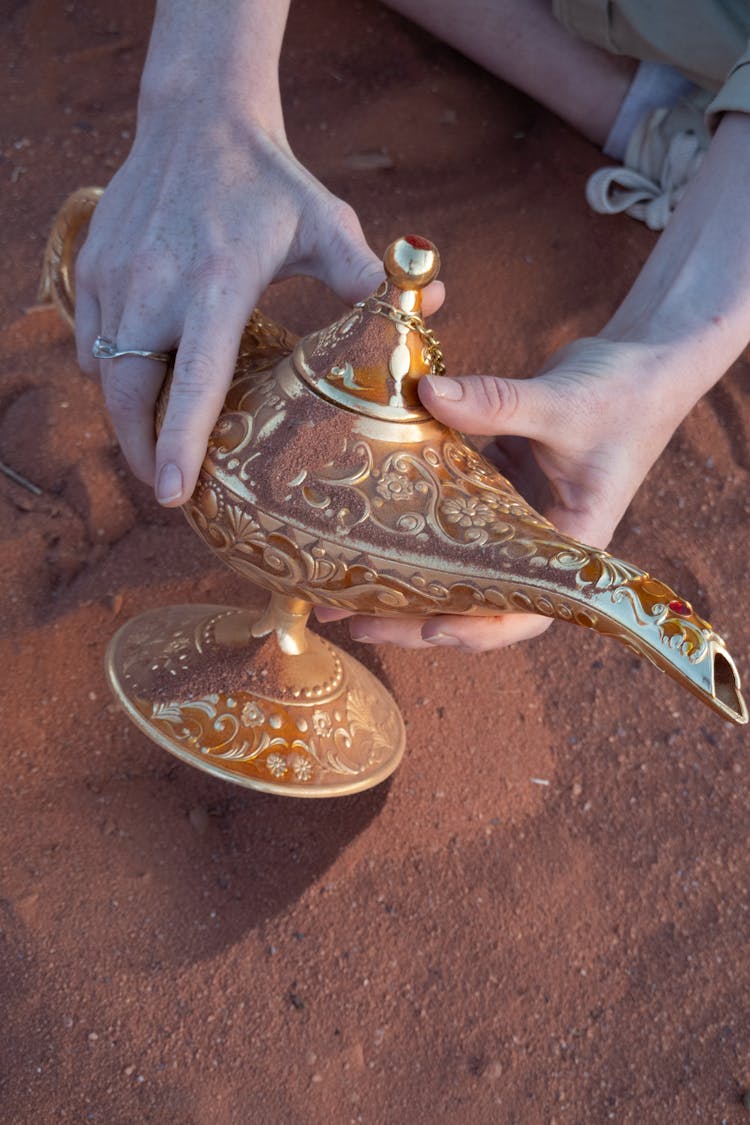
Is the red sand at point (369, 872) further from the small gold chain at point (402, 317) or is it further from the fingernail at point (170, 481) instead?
the small gold chain at point (402, 317)

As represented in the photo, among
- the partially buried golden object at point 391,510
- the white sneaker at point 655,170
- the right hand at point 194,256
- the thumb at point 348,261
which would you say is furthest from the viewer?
the white sneaker at point 655,170

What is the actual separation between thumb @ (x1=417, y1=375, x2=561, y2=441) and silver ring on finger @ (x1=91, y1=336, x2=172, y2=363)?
0.31 metres

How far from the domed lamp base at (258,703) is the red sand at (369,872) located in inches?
7.1

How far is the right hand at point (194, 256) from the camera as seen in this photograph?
1.19m

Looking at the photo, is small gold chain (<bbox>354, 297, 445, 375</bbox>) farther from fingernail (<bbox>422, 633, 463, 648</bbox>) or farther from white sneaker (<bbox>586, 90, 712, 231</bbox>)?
white sneaker (<bbox>586, 90, 712, 231</bbox>)

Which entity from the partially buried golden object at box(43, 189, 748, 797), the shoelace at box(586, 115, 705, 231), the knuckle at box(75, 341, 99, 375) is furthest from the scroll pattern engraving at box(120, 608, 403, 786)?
the shoelace at box(586, 115, 705, 231)

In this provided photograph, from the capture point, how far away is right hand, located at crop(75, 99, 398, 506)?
1.19 metres

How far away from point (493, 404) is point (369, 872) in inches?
27.1

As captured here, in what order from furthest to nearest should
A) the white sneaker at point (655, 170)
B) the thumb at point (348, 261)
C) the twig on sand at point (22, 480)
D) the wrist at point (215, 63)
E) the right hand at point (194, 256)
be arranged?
the white sneaker at point (655, 170) < the twig on sand at point (22, 480) < the wrist at point (215, 63) < the thumb at point (348, 261) < the right hand at point (194, 256)

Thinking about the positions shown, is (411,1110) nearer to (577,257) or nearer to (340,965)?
(340,965)

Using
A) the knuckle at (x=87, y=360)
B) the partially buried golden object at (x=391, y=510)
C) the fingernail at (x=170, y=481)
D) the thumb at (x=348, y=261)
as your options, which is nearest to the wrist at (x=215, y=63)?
the thumb at (x=348, y=261)

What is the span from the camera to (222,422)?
1.14 meters

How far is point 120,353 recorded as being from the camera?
1.22 metres

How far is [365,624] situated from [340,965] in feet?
1.52
